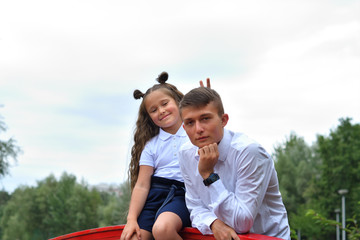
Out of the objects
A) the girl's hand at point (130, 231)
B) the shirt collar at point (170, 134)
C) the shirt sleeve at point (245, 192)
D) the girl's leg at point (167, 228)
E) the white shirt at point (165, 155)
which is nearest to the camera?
the shirt sleeve at point (245, 192)

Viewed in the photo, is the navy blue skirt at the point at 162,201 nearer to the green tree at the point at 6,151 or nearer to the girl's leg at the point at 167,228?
the girl's leg at the point at 167,228

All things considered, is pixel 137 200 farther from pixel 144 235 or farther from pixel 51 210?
pixel 51 210

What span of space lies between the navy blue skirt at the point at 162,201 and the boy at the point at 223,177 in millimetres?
482

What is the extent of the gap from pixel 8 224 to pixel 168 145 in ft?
162

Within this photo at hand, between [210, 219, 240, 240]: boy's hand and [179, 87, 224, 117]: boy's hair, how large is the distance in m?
0.67

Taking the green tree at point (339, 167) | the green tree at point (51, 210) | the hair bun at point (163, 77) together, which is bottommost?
the green tree at point (51, 210)

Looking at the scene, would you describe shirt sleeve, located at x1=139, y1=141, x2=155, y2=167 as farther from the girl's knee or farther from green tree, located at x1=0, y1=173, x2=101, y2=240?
green tree, located at x1=0, y1=173, x2=101, y2=240

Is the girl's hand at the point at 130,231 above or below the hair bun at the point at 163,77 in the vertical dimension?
below

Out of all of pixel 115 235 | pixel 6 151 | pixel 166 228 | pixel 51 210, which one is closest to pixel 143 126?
pixel 115 235

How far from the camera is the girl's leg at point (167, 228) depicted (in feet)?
10.5

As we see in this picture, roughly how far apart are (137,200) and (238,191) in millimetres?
1200

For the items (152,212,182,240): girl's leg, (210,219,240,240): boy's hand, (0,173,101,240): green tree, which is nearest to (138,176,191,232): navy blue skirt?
(152,212,182,240): girl's leg

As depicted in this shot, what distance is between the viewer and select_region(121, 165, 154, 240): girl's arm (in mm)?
3521

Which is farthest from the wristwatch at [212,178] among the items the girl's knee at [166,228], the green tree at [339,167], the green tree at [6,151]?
the green tree at [339,167]
